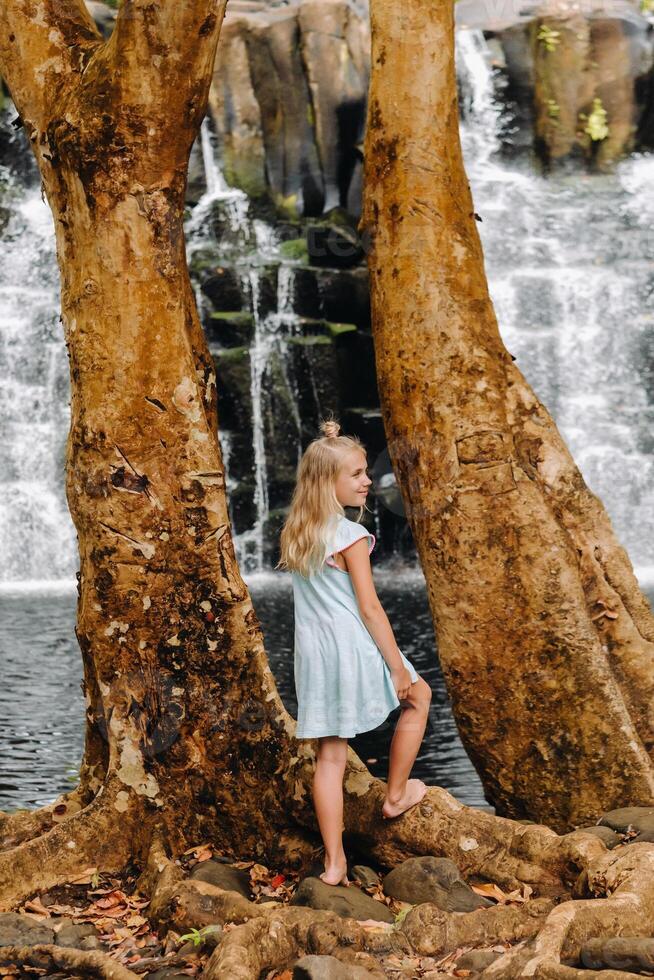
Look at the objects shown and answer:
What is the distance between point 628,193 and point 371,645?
785 inches

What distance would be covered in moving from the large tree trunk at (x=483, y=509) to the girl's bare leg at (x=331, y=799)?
47.6 inches

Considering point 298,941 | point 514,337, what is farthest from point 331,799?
point 514,337

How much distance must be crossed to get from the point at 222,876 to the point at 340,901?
0.66 metres

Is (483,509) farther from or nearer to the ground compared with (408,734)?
farther from the ground

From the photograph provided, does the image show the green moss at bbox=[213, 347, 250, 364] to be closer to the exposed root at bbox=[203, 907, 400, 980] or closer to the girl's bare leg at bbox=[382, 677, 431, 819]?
the girl's bare leg at bbox=[382, 677, 431, 819]

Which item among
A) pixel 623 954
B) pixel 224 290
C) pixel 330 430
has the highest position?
pixel 224 290

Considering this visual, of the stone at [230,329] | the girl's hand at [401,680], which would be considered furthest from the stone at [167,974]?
the stone at [230,329]

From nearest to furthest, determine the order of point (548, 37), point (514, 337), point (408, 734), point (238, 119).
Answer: point (408, 734) → point (514, 337) → point (238, 119) → point (548, 37)

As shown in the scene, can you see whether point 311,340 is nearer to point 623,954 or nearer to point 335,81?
point 335,81

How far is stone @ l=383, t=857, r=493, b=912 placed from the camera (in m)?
4.75

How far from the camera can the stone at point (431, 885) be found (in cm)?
475

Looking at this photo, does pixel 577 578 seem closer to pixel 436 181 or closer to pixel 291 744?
pixel 291 744

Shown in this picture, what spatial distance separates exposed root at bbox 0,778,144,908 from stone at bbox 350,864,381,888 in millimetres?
969

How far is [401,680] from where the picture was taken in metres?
4.86
